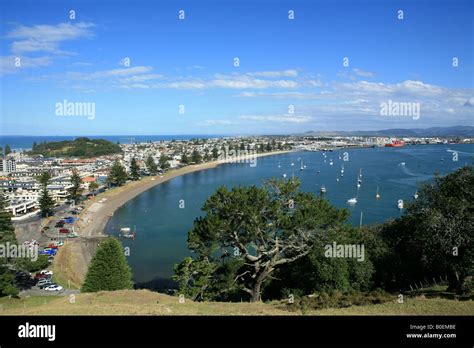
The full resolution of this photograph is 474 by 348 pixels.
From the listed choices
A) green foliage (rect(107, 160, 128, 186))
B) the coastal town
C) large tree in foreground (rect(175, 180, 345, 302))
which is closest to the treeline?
large tree in foreground (rect(175, 180, 345, 302))

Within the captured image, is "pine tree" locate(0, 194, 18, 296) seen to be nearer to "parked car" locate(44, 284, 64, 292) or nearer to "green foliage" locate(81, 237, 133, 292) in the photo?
"parked car" locate(44, 284, 64, 292)

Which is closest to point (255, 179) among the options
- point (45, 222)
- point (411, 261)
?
point (45, 222)

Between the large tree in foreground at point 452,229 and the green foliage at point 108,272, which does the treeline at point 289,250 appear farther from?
the green foliage at point 108,272

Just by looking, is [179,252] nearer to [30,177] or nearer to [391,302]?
[391,302]

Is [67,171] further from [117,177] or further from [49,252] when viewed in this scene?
[49,252]

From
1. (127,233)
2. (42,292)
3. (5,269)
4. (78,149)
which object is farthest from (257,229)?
(78,149)

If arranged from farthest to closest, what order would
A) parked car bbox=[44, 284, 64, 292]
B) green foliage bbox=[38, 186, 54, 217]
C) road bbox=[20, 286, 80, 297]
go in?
green foliage bbox=[38, 186, 54, 217] < parked car bbox=[44, 284, 64, 292] < road bbox=[20, 286, 80, 297]
